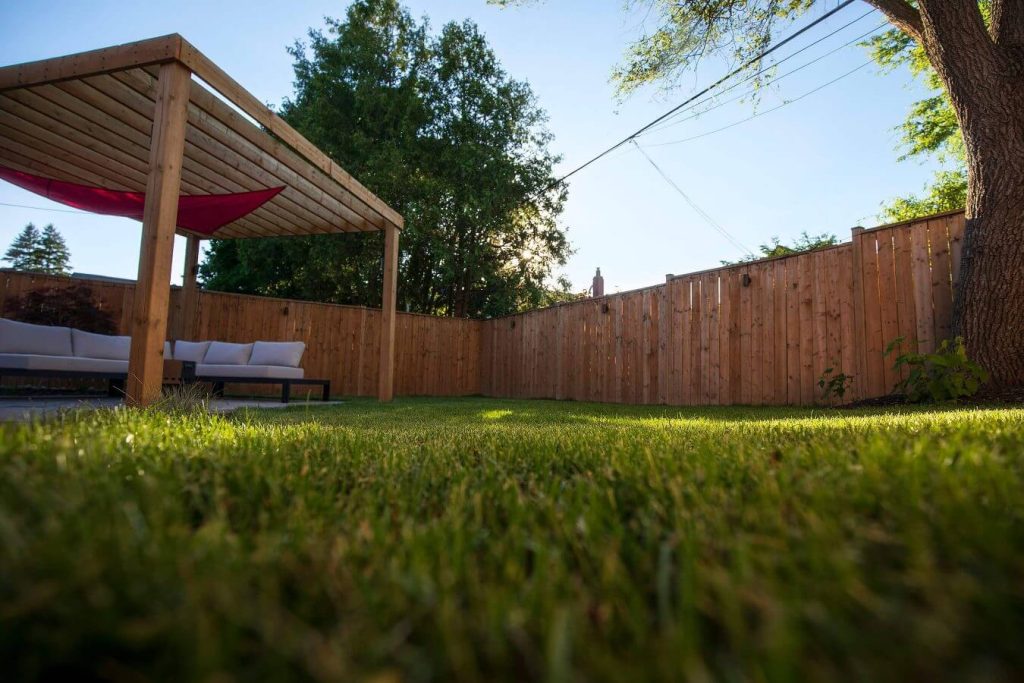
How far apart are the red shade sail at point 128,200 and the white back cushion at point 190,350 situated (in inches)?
80.0

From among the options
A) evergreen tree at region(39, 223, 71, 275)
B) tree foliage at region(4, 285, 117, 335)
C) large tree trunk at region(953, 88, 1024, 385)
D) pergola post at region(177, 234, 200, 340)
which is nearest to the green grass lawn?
large tree trunk at region(953, 88, 1024, 385)

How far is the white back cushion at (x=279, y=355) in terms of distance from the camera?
27.6 ft

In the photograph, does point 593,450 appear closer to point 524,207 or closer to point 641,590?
point 641,590

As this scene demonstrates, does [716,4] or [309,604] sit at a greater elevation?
[716,4]

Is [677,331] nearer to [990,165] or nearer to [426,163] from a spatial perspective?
[990,165]

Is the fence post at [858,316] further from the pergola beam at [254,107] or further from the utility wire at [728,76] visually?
the pergola beam at [254,107]

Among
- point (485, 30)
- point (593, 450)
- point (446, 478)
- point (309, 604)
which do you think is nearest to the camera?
point (309, 604)

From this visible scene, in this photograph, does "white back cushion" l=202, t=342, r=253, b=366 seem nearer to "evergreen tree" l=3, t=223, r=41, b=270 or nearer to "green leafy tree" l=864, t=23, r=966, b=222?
"green leafy tree" l=864, t=23, r=966, b=222

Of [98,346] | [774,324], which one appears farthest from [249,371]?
[774,324]

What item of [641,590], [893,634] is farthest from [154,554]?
[893,634]

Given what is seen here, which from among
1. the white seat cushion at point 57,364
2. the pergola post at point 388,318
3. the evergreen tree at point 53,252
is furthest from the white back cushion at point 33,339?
the evergreen tree at point 53,252

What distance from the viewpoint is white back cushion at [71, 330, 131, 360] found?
6836 millimetres

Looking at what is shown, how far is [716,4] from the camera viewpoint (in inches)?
300

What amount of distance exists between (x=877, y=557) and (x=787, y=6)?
953cm
